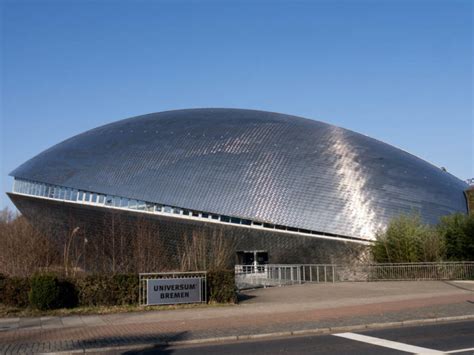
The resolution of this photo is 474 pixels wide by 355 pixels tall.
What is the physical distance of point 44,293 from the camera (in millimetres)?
18422

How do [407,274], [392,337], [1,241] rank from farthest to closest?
[407,274]
[1,241]
[392,337]

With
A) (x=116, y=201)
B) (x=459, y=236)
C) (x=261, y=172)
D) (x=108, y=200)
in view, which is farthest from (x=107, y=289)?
(x=459, y=236)

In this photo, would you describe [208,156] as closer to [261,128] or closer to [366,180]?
[261,128]

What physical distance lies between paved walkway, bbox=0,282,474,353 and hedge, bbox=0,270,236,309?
1.37m

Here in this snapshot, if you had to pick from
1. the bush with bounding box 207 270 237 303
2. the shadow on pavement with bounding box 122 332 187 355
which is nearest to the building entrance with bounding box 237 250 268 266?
the bush with bounding box 207 270 237 303

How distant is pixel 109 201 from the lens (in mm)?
37281

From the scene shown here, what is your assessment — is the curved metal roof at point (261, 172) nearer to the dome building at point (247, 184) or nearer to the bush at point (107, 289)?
the dome building at point (247, 184)

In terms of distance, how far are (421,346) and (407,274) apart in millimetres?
21300

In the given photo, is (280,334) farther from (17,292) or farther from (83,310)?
(17,292)

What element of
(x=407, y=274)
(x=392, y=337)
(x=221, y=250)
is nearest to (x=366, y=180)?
(x=407, y=274)

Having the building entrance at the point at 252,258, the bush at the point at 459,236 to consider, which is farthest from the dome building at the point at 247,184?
the bush at the point at 459,236

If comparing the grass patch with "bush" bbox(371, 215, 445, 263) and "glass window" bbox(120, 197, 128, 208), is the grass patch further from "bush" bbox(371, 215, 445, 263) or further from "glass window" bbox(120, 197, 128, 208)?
"glass window" bbox(120, 197, 128, 208)

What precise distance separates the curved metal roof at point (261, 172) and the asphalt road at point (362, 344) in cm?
2169

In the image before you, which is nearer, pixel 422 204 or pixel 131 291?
pixel 131 291
